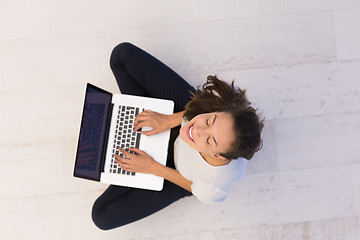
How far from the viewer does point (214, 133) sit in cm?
94

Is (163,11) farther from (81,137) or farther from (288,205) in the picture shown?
(288,205)

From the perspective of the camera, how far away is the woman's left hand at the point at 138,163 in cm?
129

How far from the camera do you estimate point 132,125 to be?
1331 mm

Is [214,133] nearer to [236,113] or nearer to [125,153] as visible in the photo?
[236,113]

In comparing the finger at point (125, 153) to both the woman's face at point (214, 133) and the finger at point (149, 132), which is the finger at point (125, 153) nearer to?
the finger at point (149, 132)

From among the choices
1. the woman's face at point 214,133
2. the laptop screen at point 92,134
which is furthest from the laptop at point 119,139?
the woman's face at point 214,133

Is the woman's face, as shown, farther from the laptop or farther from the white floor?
the white floor

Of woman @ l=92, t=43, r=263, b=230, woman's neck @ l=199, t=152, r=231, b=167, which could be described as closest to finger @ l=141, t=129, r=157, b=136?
woman @ l=92, t=43, r=263, b=230

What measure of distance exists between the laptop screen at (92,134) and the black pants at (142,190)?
14 cm

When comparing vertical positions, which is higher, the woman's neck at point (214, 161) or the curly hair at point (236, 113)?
the curly hair at point (236, 113)

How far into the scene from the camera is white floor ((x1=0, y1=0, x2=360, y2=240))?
1511 mm

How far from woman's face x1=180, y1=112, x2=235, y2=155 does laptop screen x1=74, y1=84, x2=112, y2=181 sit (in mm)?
474

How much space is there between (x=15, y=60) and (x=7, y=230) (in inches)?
32.3

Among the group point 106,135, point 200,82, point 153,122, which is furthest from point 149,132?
point 200,82
